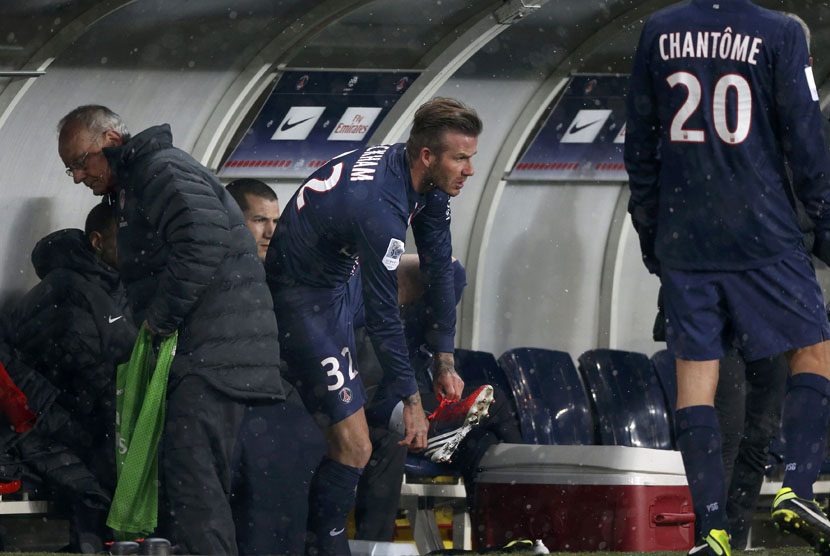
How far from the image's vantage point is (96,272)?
5.80 m

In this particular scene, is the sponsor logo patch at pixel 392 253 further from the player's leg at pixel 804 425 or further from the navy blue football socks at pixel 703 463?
the player's leg at pixel 804 425

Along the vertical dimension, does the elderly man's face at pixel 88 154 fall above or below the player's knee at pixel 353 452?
above

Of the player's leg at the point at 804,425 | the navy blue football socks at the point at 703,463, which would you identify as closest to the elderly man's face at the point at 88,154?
the navy blue football socks at the point at 703,463

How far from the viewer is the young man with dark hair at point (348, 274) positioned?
4641 millimetres

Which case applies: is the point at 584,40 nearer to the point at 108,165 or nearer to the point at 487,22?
the point at 487,22

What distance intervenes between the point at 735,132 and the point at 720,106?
0.08 m

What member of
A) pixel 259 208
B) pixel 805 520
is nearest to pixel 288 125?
pixel 259 208

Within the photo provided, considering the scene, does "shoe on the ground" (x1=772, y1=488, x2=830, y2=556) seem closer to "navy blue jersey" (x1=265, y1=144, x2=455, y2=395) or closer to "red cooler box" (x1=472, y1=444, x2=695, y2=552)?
"navy blue jersey" (x1=265, y1=144, x2=455, y2=395)

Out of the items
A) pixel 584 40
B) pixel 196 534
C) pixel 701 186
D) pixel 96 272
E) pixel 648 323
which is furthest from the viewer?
pixel 648 323

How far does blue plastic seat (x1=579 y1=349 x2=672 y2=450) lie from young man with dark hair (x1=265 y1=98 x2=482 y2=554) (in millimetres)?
2185

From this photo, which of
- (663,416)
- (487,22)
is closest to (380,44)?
(487,22)

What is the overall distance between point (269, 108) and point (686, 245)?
130 inches

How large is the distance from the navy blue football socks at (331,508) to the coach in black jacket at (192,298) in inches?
11.1

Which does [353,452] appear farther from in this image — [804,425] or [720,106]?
[720,106]
